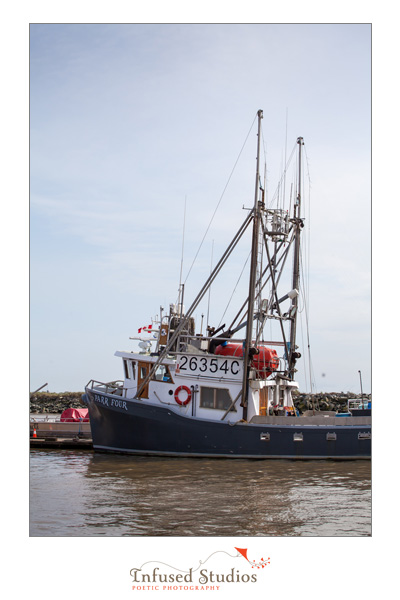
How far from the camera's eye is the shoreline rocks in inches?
1913

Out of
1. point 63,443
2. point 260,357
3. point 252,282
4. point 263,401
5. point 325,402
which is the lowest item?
point 325,402

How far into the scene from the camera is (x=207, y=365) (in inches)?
861

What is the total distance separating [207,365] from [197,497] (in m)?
7.47

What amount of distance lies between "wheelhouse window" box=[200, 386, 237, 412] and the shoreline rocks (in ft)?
61.8

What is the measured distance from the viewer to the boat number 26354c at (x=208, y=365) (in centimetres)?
2164

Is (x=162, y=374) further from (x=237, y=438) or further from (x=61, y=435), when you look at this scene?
(x=61, y=435)

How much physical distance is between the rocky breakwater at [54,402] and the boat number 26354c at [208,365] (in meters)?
37.8

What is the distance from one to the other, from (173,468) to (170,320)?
6017 mm

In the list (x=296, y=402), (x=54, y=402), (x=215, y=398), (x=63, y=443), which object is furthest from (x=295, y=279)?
(x=54, y=402)

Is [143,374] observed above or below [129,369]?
below

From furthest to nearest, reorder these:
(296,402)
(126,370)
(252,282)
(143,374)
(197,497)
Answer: (296,402) → (126,370) → (143,374) → (252,282) → (197,497)

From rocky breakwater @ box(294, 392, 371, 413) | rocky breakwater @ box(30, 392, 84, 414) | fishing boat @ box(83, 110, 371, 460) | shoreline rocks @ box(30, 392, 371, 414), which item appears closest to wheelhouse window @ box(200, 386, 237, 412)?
fishing boat @ box(83, 110, 371, 460)

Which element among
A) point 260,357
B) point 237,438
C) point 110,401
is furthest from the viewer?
point 260,357
